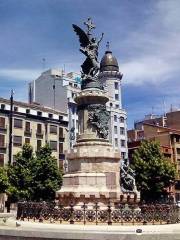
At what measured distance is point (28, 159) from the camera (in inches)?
1789

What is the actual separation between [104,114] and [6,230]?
1352 cm

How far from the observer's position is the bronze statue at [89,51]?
2670 cm

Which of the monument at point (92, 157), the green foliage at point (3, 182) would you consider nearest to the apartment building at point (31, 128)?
the green foliage at point (3, 182)

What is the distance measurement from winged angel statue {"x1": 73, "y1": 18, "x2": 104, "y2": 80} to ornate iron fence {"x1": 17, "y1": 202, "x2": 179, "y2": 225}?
10.5 m

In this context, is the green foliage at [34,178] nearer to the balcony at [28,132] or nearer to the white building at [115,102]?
the balcony at [28,132]

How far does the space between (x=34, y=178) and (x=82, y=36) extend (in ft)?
71.0

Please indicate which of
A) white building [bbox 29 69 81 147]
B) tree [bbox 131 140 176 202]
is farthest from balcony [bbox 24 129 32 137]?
tree [bbox 131 140 176 202]

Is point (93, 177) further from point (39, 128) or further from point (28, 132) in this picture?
point (39, 128)

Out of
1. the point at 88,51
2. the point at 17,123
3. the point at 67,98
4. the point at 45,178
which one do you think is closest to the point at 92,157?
the point at 88,51

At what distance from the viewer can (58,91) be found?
269 feet

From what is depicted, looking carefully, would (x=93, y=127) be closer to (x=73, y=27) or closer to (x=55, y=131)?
(x=73, y=27)

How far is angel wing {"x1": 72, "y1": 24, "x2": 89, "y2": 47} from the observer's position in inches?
1069

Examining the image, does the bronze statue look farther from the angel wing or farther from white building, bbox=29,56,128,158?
white building, bbox=29,56,128,158

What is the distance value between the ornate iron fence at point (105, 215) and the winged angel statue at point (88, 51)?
415 inches
